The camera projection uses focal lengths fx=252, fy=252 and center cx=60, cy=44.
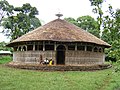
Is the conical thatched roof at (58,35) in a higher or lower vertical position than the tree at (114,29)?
higher

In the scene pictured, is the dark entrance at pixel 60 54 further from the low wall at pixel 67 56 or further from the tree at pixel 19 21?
the tree at pixel 19 21

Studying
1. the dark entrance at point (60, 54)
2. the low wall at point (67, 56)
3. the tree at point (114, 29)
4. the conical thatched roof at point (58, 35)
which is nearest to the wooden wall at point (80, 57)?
the low wall at point (67, 56)

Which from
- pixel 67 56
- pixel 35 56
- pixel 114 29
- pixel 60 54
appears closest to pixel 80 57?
pixel 67 56

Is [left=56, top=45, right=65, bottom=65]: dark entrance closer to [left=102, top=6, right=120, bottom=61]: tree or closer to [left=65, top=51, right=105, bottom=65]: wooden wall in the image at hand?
[left=65, top=51, right=105, bottom=65]: wooden wall

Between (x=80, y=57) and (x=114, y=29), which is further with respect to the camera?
(x=80, y=57)

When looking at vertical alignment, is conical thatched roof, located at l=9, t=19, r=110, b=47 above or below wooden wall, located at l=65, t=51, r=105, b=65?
above

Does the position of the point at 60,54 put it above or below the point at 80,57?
above

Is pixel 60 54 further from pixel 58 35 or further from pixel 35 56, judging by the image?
pixel 35 56

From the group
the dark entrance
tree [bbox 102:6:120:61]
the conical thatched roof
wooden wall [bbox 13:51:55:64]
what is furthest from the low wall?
tree [bbox 102:6:120:61]

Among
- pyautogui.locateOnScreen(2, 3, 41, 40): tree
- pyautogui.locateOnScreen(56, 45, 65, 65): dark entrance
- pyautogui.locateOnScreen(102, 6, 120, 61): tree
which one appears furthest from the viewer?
pyautogui.locateOnScreen(2, 3, 41, 40): tree

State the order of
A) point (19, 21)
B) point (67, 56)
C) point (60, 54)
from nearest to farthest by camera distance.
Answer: point (67, 56) < point (60, 54) < point (19, 21)

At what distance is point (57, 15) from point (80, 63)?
8888mm

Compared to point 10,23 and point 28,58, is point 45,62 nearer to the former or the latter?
point 28,58

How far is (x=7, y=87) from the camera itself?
577 inches
